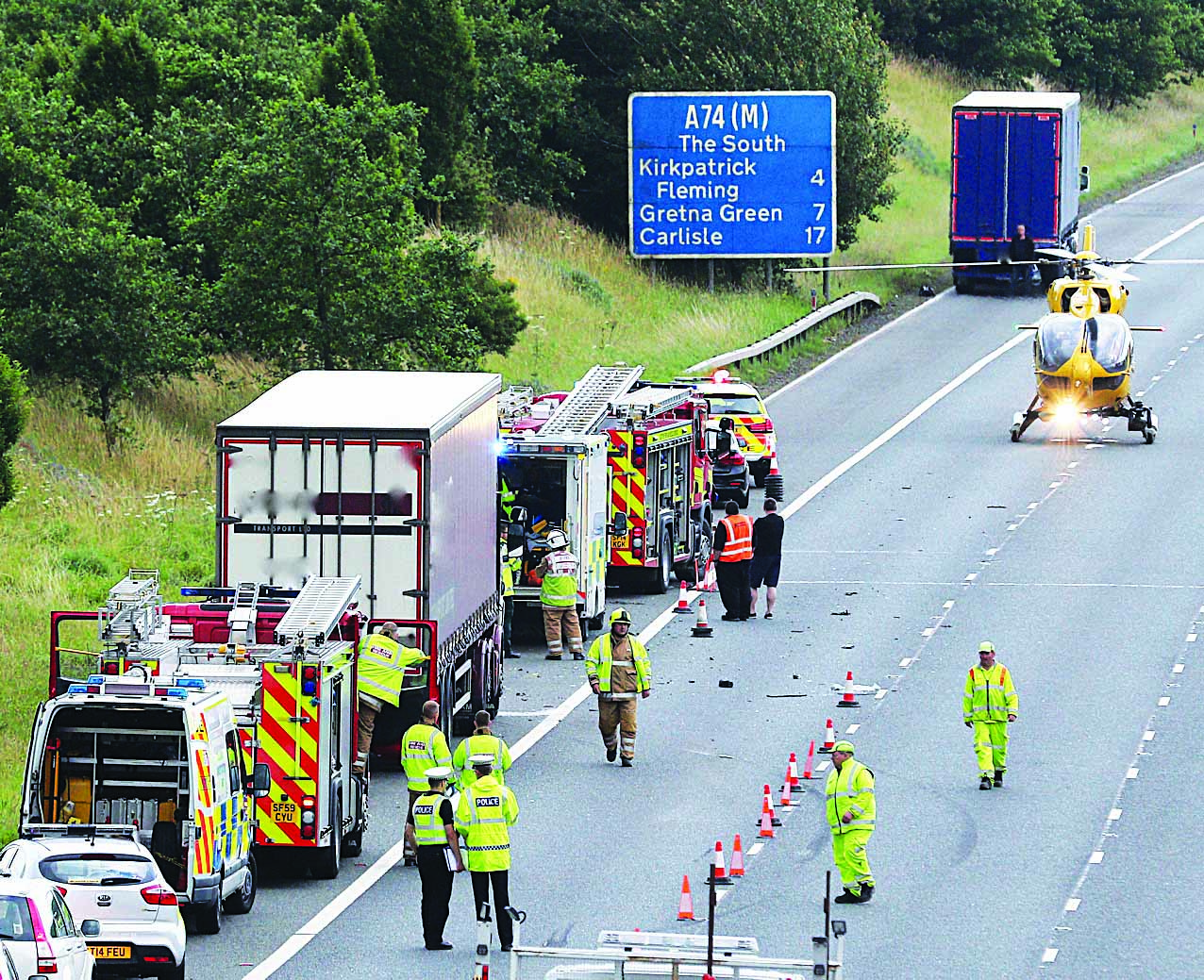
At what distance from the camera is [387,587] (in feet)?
73.5

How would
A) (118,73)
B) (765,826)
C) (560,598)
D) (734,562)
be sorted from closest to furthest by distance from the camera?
(765,826)
(560,598)
(734,562)
(118,73)

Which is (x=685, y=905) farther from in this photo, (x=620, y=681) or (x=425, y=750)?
(x=620, y=681)

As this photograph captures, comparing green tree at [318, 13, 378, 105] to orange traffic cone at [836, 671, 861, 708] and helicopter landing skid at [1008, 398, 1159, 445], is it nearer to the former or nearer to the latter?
helicopter landing skid at [1008, 398, 1159, 445]

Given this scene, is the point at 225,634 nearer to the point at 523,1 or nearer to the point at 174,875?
the point at 174,875

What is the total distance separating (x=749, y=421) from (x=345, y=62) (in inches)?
440

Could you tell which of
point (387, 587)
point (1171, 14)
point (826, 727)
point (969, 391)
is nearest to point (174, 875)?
point (387, 587)

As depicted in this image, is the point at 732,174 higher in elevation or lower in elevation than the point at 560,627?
higher

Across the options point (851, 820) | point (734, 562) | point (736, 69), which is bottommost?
point (851, 820)

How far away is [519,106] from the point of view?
187ft

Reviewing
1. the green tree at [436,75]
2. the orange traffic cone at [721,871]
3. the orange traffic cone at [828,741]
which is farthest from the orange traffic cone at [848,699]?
the green tree at [436,75]

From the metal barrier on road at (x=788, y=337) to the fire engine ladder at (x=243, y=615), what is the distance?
24360 millimetres

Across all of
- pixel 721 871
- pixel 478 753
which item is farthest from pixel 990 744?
pixel 478 753

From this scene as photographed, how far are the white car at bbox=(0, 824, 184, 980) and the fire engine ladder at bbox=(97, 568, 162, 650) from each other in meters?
3.36

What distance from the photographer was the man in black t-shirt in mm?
29922
